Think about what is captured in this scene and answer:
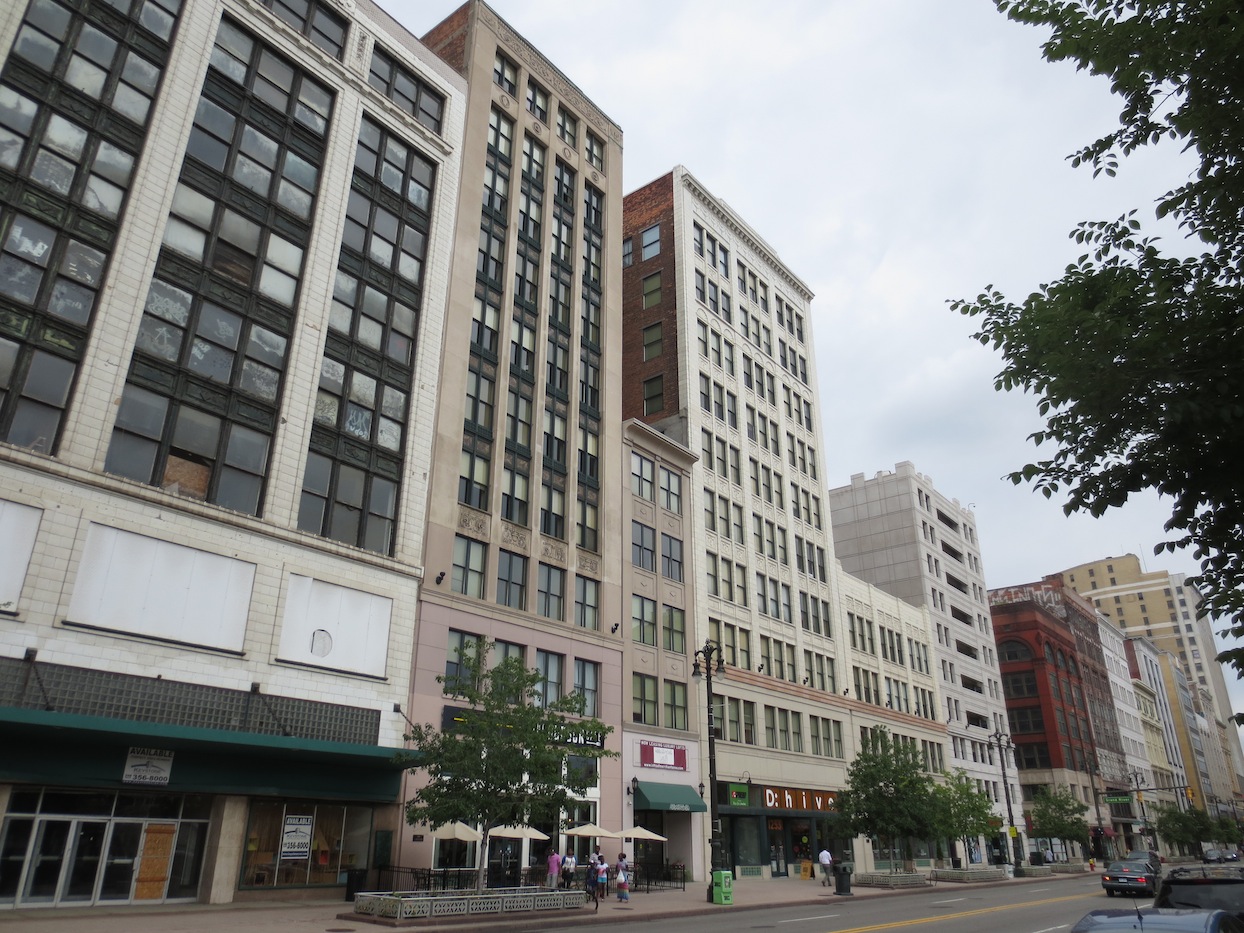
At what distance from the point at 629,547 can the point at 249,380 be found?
22592 mm

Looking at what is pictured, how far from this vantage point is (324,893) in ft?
94.7

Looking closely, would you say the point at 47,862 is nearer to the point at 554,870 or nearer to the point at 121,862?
the point at 121,862

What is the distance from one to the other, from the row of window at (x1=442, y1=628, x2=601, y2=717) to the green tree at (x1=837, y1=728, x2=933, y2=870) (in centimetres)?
1591

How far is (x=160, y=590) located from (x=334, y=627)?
6.22 metres

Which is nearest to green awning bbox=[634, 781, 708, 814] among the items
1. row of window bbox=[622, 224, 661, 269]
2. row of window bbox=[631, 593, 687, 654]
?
row of window bbox=[631, 593, 687, 654]

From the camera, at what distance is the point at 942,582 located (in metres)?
85.2

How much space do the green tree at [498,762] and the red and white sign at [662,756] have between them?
15264mm

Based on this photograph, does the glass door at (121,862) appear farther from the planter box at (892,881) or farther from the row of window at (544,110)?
the row of window at (544,110)

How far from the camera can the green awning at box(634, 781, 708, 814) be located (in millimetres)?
41688

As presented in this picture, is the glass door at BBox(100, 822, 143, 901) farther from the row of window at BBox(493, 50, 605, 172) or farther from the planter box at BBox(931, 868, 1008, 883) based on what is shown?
the planter box at BBox(931, 868, 1008, 883)

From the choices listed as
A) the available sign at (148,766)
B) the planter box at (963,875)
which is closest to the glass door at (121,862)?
the available sign at (148,766)

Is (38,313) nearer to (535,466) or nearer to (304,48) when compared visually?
(304,48)

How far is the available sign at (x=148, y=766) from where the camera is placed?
2492 cm

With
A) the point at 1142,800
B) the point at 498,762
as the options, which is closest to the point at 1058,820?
the point at 1142,800
